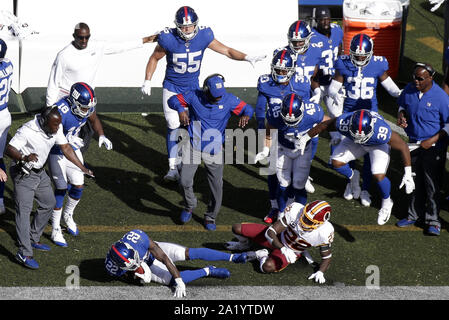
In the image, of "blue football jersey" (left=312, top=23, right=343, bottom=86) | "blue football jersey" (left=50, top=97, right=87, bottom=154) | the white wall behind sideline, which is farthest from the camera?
the white wall behind sideline

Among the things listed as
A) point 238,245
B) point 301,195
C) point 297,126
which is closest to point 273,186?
point 301,195

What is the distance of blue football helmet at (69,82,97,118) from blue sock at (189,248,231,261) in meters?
1.98

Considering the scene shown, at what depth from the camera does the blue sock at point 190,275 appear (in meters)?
8.79

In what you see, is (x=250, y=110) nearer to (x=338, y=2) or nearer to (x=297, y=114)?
(x=297, y=114)

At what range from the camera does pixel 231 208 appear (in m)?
10.6

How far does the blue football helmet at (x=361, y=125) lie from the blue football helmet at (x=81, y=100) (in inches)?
117

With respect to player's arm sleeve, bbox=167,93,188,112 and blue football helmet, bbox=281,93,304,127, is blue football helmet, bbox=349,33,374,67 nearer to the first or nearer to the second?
blue football helmet, bbox=281,93,304,127

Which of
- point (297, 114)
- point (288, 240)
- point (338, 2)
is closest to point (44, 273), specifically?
point (288, 240)

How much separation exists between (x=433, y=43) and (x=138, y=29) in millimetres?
5807

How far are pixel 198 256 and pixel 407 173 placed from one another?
2.71 m

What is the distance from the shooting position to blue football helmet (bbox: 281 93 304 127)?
957 cm

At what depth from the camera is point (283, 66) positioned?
→ 400 inches

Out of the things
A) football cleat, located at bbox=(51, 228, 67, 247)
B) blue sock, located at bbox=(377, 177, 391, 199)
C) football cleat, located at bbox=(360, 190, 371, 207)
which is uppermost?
blue sock, located at bbox=(377, 177, 391, 199)

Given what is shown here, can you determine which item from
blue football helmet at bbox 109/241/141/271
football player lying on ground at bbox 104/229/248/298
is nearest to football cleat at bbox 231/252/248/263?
football player lying on ground at bbox 104/229/248/298
